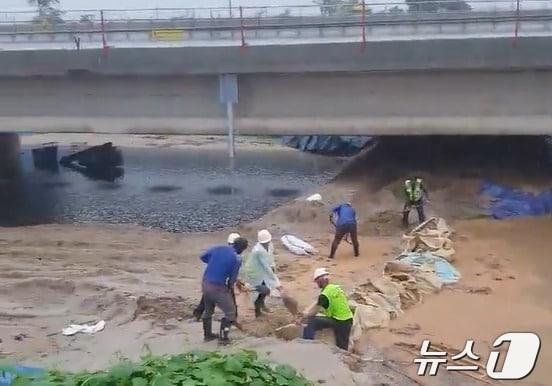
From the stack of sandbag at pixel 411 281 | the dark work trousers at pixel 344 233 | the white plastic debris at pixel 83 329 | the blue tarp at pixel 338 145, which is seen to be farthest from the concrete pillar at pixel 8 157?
the stack of sandbag at pixel 411 281

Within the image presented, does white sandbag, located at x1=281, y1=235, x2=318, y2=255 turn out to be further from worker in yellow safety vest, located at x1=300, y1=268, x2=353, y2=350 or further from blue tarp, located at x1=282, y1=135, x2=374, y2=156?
blue tarp, located at x1=282, y1=135, x2=374, y2=156

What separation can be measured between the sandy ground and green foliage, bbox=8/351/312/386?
1.95 m

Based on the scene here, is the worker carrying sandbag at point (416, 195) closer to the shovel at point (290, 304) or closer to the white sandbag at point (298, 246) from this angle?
the white sandbag at point (298, 246)

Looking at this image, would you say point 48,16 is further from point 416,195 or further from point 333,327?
point 333,327

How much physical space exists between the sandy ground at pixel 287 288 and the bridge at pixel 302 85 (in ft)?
8.03

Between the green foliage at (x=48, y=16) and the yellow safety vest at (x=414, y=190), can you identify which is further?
the green foliage at (x=48, y=16)

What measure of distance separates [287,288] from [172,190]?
13.5m

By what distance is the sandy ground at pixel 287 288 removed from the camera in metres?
10.2

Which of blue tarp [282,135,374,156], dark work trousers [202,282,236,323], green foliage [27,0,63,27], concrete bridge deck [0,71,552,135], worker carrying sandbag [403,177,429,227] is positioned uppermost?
green foliage [27,0,63,27]

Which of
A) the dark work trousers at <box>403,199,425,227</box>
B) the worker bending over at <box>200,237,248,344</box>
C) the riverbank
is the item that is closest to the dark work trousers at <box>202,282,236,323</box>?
the worker bending over at <box>200,237,248,344</box>

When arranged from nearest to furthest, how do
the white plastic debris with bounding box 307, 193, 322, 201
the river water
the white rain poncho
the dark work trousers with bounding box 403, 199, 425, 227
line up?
the white rain poncho, the dark work trousers with bounding box 403, 199, 425, 227, the white plastic debris with bounding box 307, 193, 322, 201, the river water

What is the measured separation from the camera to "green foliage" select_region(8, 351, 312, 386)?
20.0ft

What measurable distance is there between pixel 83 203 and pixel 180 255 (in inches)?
322

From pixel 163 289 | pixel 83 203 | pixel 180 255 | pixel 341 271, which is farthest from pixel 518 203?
pixel 83 203
